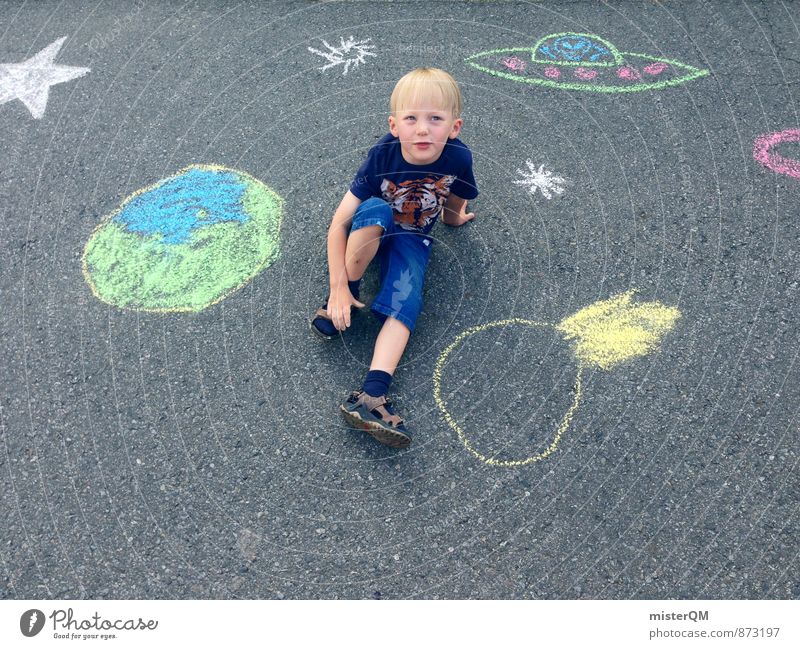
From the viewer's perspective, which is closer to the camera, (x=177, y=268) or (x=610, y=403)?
(x=610, y=403)

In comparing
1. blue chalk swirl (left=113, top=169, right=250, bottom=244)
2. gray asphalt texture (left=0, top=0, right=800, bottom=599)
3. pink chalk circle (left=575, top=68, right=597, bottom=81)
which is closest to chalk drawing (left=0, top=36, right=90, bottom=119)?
gray asphalt texture (left=0, top=0, right=800, bottom=599)

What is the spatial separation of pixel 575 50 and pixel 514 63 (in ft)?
0.99

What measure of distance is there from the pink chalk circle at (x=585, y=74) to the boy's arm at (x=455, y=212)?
3.25ft

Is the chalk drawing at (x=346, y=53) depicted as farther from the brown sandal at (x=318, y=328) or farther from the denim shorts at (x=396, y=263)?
the brown sandal at (x=318, y=328)

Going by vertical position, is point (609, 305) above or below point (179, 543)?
above

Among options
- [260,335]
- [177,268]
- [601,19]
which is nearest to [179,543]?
[260,335]

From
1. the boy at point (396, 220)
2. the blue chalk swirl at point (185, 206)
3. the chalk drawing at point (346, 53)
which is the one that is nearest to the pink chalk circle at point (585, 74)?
the chalk drawing at point (346, 53)

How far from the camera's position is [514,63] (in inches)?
125

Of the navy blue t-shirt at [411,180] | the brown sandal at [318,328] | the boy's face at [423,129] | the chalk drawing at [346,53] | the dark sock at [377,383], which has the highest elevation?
the chalk drawing at [346,53]

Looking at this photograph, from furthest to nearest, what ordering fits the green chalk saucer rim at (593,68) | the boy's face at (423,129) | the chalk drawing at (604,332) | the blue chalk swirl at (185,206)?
1. the green chalk saucer rim at (593,68)
2. the blue chalk swirl at (185,206)
3. the chalk drawing at (604,332)
4. the boy's face at (423,129)

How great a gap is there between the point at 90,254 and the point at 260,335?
796mm

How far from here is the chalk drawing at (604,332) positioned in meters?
2.33
